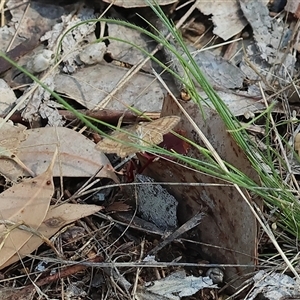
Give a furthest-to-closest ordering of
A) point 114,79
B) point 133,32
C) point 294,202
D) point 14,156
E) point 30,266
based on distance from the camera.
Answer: point 133,32 < point 114,79 < point 14,156 < point 30,266 < point 294,202

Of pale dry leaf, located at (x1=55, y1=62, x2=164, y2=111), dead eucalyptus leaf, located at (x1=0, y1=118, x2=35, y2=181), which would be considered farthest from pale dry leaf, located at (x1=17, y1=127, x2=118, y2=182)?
pale dry leaf, located at (x1=55, y1=62, x2=164, y2=111)

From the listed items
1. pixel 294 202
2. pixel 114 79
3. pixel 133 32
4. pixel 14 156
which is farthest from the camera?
pixel 133 32

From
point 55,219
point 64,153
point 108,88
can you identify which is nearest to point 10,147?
point 64,153

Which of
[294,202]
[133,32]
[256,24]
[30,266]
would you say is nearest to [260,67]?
[256,24]

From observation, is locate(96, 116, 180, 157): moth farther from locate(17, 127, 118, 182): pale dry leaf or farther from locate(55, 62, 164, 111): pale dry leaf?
locate(55, 62, 164, 111): pale dry leaf

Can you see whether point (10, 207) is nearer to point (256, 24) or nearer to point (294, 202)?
point (294, 202)

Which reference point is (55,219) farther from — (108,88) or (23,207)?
(108,88)
